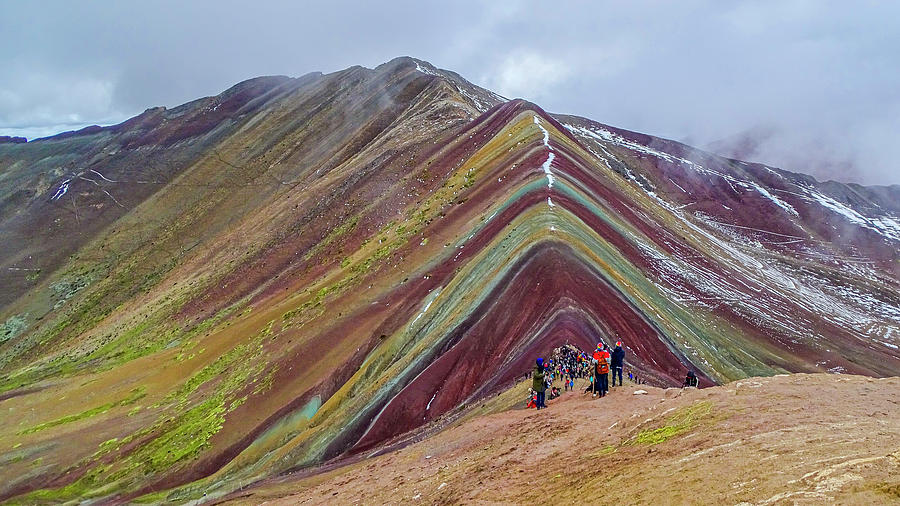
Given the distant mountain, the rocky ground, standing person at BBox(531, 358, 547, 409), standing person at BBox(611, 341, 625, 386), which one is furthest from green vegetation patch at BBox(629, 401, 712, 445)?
the distant mountain

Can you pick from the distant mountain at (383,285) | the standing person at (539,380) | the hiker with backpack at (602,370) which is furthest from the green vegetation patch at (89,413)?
the hiker with backpack at (602,370)

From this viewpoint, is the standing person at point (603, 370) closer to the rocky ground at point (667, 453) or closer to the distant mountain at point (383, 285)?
the rocky ground at point (667, 453)

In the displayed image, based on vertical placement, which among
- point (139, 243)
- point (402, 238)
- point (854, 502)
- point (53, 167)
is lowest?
point (854, 502)

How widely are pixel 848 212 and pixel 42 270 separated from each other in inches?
4516

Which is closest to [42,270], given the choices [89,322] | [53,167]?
[89,322]

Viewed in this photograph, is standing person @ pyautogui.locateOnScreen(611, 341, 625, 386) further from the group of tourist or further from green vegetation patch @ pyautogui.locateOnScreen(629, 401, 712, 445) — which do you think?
green vegetation patch @ pyautogui.locateOnScreen(629, 401, 712, 445)

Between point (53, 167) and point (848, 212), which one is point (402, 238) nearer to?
point (848, 212)

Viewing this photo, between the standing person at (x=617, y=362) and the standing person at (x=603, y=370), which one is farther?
the standing person at (x=617, y=362)

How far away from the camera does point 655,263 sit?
35.0 meters

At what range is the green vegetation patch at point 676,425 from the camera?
39.7 ft

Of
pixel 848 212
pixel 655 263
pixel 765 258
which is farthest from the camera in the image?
pixel 848 212

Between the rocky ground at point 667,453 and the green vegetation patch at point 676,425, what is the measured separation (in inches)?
1.6

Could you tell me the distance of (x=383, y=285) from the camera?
3669cm

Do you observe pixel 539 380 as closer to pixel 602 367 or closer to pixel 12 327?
pixel 602 367
